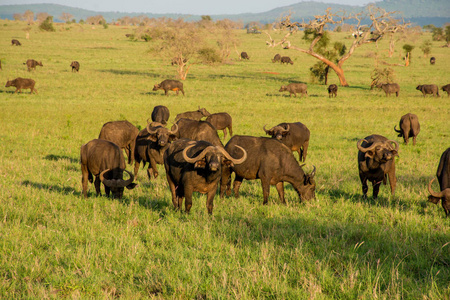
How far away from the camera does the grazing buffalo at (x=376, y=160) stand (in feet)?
29.8

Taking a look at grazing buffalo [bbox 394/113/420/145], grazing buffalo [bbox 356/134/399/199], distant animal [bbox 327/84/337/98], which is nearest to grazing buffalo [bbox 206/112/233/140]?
grazing buffalo [bbox 394/113/420/145]

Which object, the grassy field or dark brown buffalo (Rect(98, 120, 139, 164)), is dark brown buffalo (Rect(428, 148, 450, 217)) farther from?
dark brown buffalo (Rect(98, 120, 139, 164))

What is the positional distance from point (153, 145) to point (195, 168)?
14.7 ft

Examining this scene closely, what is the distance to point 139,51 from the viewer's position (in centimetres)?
6850

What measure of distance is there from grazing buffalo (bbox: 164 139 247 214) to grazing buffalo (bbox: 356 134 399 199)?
303cm

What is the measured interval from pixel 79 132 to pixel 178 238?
13.9 meters

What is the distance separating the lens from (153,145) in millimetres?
11938

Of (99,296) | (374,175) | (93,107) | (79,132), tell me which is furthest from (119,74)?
(99,296)

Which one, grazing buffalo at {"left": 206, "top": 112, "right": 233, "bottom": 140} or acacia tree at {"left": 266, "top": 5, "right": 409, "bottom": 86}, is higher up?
acacia tree at {"left": 266, "top": 5, "right": 409, "bottom": 86}

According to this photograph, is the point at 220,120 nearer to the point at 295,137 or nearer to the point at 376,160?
the point at 295,137

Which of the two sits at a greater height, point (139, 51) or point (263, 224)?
point (139, 51)

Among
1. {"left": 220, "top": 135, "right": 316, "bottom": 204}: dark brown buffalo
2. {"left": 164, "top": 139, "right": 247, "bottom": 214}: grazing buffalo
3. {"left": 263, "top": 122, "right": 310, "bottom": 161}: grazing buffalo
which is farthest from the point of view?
{"left": 263, "top": 122, "right": 310, "bottom": 161}: grazing buffalo

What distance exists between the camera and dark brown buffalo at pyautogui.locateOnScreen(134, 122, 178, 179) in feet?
37.0

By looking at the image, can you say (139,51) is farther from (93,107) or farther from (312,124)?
(312,124)
